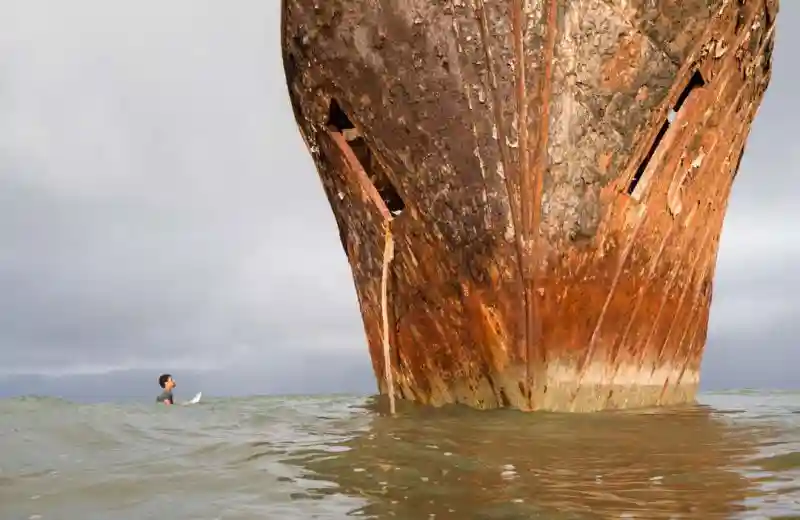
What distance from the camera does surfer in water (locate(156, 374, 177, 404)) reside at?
31.8ft

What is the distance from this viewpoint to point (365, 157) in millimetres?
5395

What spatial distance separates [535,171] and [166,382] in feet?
24.1

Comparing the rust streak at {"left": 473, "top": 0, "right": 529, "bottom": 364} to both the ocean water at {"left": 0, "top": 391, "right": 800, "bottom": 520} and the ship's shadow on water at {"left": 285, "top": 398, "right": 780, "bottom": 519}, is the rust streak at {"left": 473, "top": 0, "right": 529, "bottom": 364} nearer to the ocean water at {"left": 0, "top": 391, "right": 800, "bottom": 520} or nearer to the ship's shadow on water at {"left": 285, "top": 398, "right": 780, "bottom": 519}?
the ship's shadow on water at {"left": 285, "top": 398, "right": 780, "bottom": 519}

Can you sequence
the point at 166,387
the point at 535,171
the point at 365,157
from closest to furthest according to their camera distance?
the point at 535,171
the point at 365,157
the point at 166,387

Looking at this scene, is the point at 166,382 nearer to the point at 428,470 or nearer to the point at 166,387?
the point at 166,387

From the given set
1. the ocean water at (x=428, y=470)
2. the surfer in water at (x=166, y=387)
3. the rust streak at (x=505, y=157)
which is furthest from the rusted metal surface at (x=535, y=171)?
the surfer in water at (x=166, y=387)

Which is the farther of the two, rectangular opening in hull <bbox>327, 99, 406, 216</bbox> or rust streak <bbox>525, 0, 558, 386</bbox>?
rectangular opening in hull <bbox>327, 99, 406, 216</bbox>

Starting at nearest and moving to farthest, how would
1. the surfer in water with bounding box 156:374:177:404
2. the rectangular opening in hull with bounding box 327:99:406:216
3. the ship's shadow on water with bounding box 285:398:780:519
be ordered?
the ship's shadow on water with bounding box 285:398:780:519 → the rectangular opening in hull with bounding box 327:99:406:216 → the surfer in water with bounding box 156:374:177:404

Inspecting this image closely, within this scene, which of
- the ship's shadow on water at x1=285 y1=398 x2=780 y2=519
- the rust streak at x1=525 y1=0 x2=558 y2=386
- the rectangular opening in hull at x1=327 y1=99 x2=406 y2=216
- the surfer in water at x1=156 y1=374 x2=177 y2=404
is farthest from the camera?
the surfer in water at x1=156 y1=374 x2=177 y2=404

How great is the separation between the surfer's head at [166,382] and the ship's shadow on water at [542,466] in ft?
19.9

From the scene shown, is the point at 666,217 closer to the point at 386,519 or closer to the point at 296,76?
the point at 296,76

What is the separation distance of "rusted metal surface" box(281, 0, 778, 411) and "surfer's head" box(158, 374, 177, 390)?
5549 millimetres

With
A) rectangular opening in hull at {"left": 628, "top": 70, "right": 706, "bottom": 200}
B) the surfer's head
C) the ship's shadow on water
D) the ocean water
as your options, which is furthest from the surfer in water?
rectangular opening in hull at {"left": 628, "top": 70, "right": 706, "bottom": 200}

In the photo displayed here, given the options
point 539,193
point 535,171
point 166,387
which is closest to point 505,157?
point 535,171
